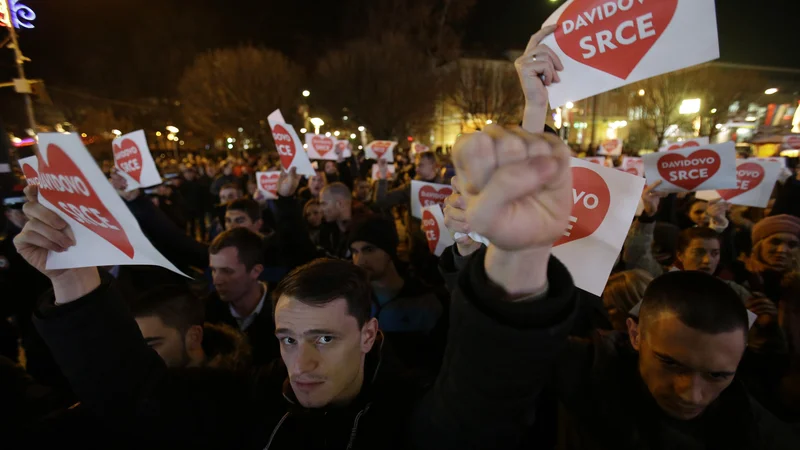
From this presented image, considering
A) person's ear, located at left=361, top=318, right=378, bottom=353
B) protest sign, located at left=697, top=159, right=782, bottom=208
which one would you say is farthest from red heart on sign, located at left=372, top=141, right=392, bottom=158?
person's ear, located at left=361, top=318, right=378, bottom=353

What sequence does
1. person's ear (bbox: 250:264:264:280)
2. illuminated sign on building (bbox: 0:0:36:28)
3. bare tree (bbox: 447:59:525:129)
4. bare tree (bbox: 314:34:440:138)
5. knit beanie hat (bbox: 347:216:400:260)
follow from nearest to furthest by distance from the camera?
person's ear (bbox: 250:264:264:280) → knit beanie hat (bbox: 347:216:400:260) → illuminated sign on building (bbox: 0:0:36:28) → bare tree (bbox: 447:59:525:129) → bare tree (bbox: 314:34:440:138)

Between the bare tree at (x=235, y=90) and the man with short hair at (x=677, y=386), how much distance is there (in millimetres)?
33349

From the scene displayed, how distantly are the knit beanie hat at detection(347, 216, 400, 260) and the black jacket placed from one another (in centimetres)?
159

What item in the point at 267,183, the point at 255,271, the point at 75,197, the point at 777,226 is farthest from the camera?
the point at 267,183

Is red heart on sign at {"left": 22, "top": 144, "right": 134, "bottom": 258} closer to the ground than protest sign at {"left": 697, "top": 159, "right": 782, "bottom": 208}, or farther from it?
farther from it

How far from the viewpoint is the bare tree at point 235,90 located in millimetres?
31516

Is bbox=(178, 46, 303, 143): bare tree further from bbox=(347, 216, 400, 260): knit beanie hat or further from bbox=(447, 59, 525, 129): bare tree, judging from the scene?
bbox=(347, 216, 400, 260): knit beanie hat

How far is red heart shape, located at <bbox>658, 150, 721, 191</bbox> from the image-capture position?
3701 mm

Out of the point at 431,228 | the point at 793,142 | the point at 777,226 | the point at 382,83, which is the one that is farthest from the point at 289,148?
the point at 382,83

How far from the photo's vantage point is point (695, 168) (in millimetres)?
3725

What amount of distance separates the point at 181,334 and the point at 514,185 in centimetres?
204

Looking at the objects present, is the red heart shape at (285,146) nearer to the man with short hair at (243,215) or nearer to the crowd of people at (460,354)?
the man with short hair at (243,215)

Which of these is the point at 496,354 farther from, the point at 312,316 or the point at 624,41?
the point at 624,41

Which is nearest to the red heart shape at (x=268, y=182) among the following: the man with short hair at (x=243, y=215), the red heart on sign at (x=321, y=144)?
the man with short hair at (x=243, y=215)
